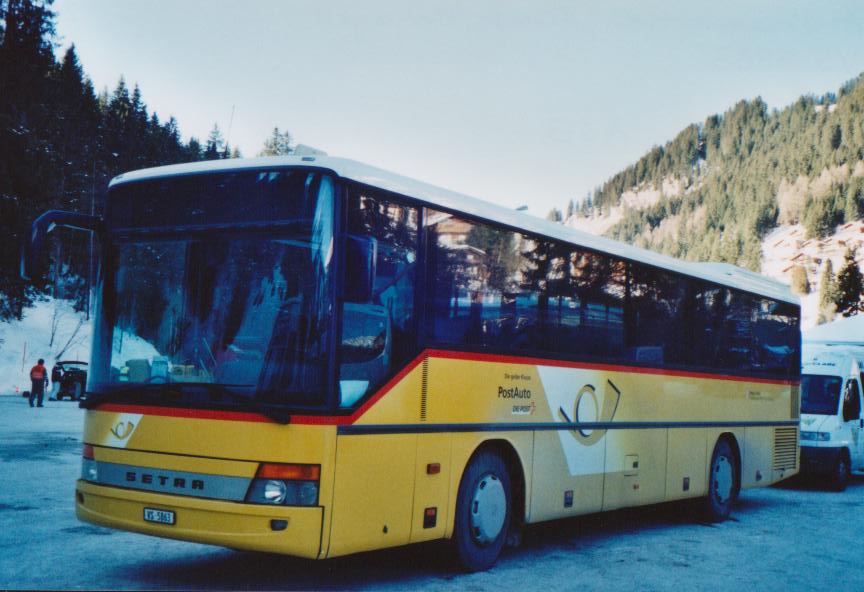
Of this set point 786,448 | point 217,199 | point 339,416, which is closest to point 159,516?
point 339,416

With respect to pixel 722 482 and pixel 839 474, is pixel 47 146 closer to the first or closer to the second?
pixel 839 474

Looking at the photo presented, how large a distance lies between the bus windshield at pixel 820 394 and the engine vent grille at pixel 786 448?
3.33 m

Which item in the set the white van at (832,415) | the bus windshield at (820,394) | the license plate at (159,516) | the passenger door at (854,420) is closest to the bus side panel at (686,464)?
the white van at (832,415)

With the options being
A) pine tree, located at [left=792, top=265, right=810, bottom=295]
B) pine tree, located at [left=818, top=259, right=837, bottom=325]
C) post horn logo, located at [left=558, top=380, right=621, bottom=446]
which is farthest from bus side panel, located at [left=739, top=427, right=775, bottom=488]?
pine tree, located at [left=792, top=265, right=810, bottom=295]

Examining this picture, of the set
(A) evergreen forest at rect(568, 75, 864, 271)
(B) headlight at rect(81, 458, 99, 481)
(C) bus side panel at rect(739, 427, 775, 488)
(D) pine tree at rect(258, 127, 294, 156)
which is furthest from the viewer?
(A) evergreen forest at rect(568, 75, 864, 271)

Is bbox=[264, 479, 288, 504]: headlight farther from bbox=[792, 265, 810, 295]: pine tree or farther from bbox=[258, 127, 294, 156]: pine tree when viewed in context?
bbox=[792, 265, 810, 295]: pine tree

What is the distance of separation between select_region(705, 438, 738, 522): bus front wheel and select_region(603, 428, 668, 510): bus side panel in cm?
149

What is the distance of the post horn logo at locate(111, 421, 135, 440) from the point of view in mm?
7078

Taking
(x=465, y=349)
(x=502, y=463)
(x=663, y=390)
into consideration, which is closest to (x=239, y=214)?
A: (x=465, y=349)

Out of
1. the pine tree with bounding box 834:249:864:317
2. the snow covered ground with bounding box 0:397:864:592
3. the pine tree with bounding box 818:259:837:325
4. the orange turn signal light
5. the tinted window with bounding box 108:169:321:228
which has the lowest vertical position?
the snow covered ground with bounding box 0:397:864:592

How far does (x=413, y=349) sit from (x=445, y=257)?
A: 0.94 meters

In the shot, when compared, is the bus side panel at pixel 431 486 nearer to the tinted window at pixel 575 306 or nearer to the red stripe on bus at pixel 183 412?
the tinted window at pixel 575 306

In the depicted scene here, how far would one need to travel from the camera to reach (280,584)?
735 cm

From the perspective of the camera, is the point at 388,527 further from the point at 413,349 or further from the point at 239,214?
the point at 239,214
